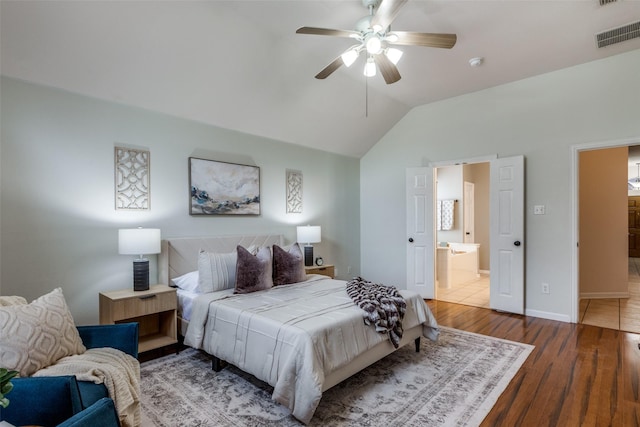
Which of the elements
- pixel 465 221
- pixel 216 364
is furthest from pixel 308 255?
pixel 465 221

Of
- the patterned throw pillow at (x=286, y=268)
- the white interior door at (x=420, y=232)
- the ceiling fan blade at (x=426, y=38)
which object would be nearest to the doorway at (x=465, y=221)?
the white interior door at (x=420, y=232)

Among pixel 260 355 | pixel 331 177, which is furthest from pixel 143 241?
pixel 331 177

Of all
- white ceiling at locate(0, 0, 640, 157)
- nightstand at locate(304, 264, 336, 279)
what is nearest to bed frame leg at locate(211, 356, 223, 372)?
nightstand at locate(304, 264, 336, 279)

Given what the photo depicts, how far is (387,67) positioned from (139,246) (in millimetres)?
2757

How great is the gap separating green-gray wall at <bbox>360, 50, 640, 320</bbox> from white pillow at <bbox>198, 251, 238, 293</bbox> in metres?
3.56

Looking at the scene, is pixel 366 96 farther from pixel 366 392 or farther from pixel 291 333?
pixel 366 392

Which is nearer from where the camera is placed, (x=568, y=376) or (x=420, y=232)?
(x=568, y=376)

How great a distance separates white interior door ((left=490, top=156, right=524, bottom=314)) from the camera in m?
4.31

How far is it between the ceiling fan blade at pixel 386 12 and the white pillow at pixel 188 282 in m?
2.80

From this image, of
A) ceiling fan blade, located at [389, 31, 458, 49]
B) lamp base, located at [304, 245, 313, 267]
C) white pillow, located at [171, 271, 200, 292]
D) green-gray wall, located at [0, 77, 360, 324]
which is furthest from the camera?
lamp base, located at [304, 245, 313, 267]

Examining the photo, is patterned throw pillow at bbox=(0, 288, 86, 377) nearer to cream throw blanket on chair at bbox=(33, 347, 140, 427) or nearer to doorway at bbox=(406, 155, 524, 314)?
cream throw blanket on chair at bbox=(33, 347, 140, 427)

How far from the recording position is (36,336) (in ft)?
5.64

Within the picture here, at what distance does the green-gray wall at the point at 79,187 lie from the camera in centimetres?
265

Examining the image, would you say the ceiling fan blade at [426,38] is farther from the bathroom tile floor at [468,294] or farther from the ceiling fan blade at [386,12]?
the bathroom tile floor at [468,294]
